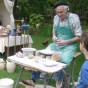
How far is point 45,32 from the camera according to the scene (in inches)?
424

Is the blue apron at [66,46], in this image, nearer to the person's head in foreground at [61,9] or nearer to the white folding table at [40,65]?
the person's head in foreground at [61,9]

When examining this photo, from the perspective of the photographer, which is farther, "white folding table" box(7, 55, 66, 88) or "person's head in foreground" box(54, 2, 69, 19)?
"person's head in foreground" box(54, 2, 69, 19)

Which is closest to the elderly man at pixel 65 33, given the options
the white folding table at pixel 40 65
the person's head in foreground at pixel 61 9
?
the person's head in foreground at pixel 61 9

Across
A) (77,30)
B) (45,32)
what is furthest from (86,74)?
(45,32)

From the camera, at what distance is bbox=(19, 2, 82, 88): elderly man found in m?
3.88

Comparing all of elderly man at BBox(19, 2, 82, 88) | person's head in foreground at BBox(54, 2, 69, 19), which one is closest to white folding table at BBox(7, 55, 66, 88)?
elderly man at BBox(19, 2, 82, 88)

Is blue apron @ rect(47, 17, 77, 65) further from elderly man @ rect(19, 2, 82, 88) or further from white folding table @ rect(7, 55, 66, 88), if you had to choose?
white folding table @ rect(7, 55, 66, 88)

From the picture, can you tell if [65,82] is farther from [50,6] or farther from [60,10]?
[50,6]

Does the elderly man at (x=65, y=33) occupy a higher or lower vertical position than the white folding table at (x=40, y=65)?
higher

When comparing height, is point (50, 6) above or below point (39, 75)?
above

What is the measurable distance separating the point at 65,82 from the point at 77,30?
82 centimetres

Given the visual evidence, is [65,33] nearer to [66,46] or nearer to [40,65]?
[66,46]

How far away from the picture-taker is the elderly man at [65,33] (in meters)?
3.88

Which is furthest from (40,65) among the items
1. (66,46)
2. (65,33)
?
(65,33)
